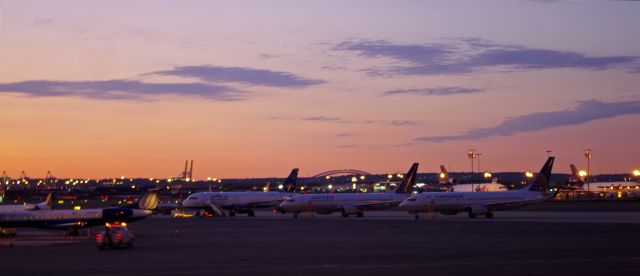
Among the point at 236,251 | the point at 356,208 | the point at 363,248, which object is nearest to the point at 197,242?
the point at 236,251

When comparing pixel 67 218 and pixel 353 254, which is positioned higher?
pixel 67 218

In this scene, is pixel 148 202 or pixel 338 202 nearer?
pixel 148 202

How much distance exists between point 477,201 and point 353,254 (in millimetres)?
44598

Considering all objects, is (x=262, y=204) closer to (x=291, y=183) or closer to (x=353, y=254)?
(x=291, y=183)

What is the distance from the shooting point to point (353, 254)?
34.3 m

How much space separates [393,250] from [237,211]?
58.1 metres

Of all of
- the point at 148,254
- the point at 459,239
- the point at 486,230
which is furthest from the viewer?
the point at 486,230

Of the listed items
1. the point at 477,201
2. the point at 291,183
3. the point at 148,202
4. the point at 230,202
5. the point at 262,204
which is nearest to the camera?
the point at 148,202

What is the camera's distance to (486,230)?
5256 centimetres

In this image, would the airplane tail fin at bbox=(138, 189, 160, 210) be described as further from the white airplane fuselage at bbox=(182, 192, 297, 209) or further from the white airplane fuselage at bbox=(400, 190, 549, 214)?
the white airplane fuselage at bbox=(182, 192, 297, 209)

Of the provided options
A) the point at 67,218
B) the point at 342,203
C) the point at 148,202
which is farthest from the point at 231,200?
the point at 67,218

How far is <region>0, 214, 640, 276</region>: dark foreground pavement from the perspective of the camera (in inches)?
1095

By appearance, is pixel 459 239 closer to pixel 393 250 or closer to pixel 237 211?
pixel 393 250

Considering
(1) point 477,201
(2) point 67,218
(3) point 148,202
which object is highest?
(1) point 477,201
